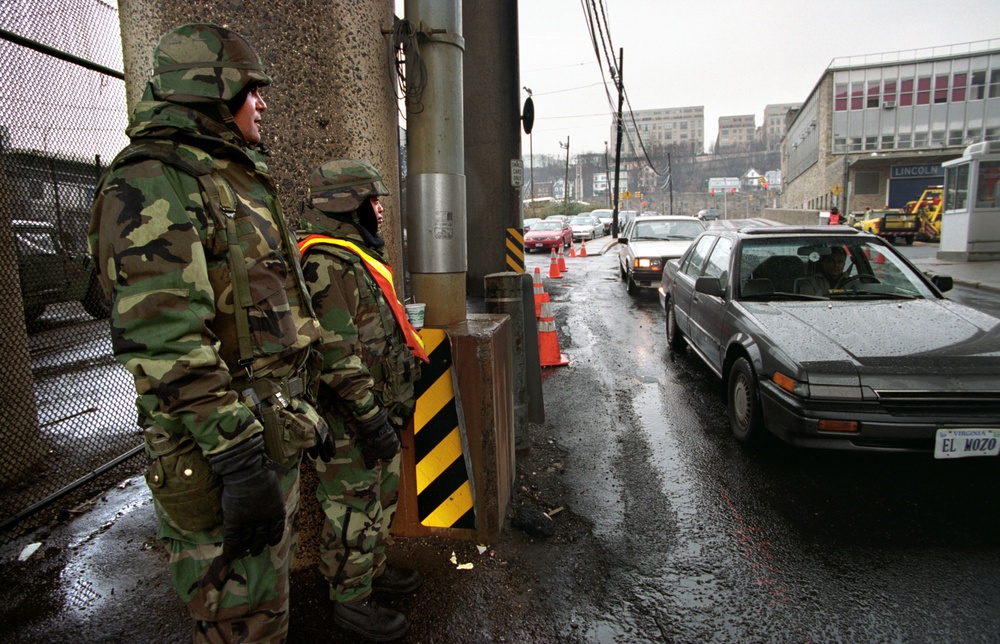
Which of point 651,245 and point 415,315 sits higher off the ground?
point 415,315

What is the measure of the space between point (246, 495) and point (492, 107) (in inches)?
313

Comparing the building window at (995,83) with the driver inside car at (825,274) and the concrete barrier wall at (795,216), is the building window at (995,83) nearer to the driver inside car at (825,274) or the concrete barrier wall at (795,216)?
the concrete barrier wall at (795,216)

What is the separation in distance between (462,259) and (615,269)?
51.0 feet

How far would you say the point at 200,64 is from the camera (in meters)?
1.69

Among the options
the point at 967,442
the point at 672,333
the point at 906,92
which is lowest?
the point at 672,333

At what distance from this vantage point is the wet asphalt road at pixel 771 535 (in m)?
2.55

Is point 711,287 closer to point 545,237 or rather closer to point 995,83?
point 545,237

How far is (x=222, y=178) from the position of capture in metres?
1.73

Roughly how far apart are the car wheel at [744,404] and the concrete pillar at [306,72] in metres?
2.99

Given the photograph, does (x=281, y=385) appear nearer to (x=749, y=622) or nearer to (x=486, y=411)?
(x=486, y=411)

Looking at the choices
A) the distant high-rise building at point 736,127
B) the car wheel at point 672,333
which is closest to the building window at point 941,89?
the car wheel at point 672,333

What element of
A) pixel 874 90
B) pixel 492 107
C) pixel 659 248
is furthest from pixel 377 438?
pixel 874 90

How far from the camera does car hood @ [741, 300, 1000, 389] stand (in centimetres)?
349

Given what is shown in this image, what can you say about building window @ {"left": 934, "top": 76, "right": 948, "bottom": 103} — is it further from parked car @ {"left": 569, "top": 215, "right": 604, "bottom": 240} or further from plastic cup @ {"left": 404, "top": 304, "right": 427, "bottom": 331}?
plastic cup @ {"left": 404, "top": 304, "right": 427, "bottom": 331}
